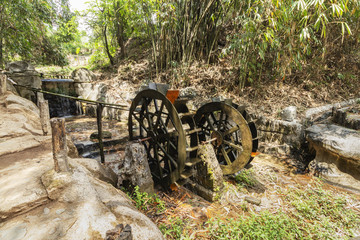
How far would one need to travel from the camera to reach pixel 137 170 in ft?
9.67

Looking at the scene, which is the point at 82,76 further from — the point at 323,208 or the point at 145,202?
the point at 323,208

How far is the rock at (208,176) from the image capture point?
307 cm

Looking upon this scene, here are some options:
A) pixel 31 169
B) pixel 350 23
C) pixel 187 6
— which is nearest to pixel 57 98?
pixel 187 6

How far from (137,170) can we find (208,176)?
133 cm

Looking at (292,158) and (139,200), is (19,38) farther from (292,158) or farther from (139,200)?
(292,158)

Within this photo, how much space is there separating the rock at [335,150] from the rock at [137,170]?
12.3ft

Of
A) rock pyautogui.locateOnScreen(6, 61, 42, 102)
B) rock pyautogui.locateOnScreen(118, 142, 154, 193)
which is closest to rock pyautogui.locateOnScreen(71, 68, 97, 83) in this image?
rock pyautogui.locateOnScreen(6, 61, 42, 102)

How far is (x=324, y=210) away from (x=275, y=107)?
2.94 metres

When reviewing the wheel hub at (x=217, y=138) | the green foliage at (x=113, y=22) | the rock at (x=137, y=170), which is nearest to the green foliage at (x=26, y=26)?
the green foliage at (x=113, y=22)

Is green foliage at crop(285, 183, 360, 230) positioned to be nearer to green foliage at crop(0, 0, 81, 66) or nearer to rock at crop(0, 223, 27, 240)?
rock at crop(0, 223, 27, 240)

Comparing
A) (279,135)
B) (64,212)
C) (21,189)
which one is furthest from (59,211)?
(279,135)

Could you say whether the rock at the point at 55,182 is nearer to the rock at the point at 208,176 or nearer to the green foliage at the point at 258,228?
the green foliage at the point at 258,228

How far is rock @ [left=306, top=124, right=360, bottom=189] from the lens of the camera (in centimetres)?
329

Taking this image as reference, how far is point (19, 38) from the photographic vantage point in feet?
22.3
